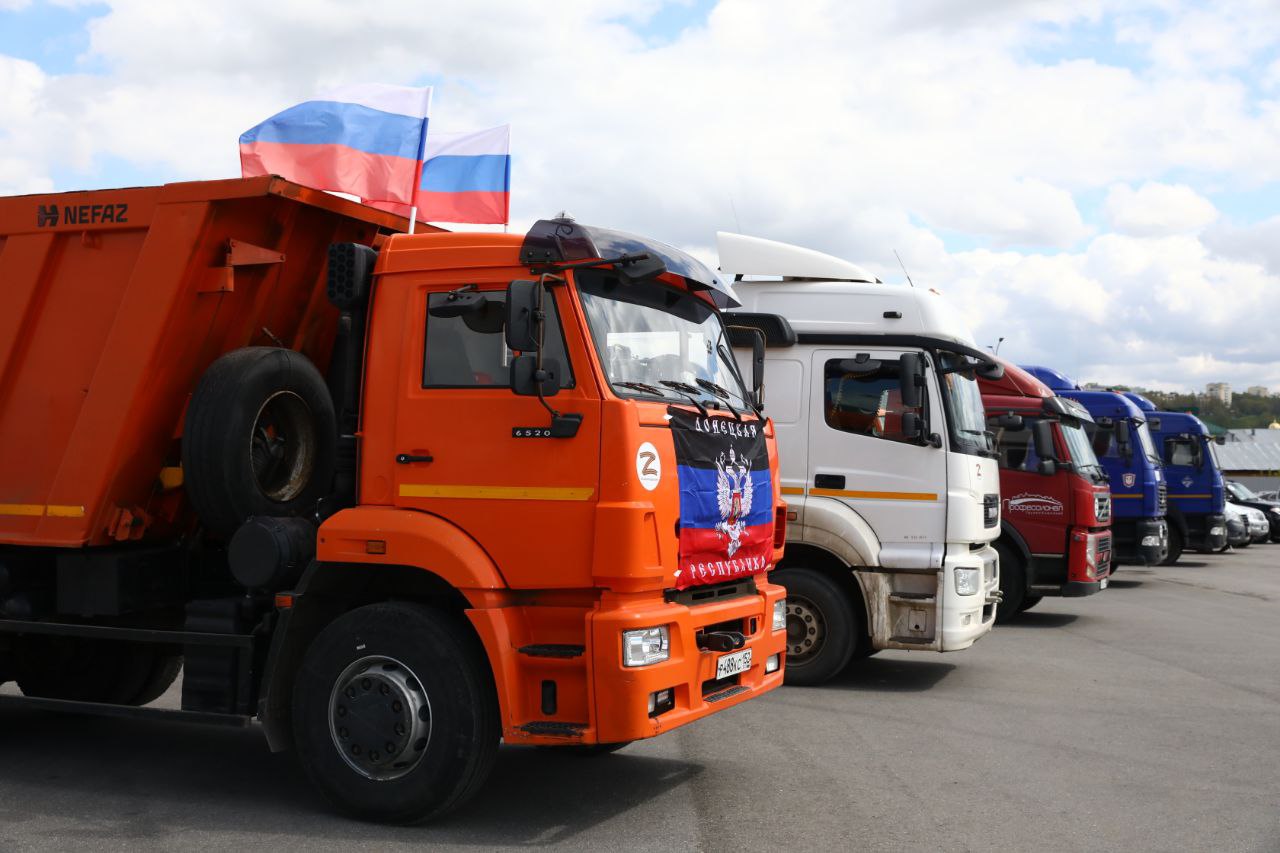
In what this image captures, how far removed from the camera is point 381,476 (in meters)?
6.21

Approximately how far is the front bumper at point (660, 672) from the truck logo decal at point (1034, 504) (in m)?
7.80

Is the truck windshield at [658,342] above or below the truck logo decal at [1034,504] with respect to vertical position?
above

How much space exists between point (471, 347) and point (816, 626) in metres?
4.82

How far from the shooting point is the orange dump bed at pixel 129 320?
21.7ft

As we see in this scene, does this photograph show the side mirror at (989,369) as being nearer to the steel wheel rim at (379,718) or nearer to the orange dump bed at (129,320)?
the orange dump bed at (129,320)

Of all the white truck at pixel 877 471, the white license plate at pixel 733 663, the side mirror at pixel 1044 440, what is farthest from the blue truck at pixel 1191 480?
the white license plate at pixel 733 663

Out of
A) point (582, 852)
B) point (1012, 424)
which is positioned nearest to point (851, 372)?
point (1012, 424)

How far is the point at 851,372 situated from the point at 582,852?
5.29 m

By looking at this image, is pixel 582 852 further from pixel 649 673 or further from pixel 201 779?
pixel 201 779

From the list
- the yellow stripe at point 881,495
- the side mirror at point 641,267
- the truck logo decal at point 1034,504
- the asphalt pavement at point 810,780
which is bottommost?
the asphalt pavement at point 810,780

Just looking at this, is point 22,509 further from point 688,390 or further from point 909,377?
point 909,377

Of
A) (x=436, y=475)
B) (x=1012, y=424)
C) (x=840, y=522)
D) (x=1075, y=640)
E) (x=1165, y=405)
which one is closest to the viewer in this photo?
(x=436, y=475)

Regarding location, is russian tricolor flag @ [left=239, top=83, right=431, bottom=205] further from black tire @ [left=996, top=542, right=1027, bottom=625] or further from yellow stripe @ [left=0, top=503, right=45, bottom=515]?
black tire @ [left=996, top=542, right=1027, bottom=625]

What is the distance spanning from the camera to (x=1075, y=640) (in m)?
13.6
